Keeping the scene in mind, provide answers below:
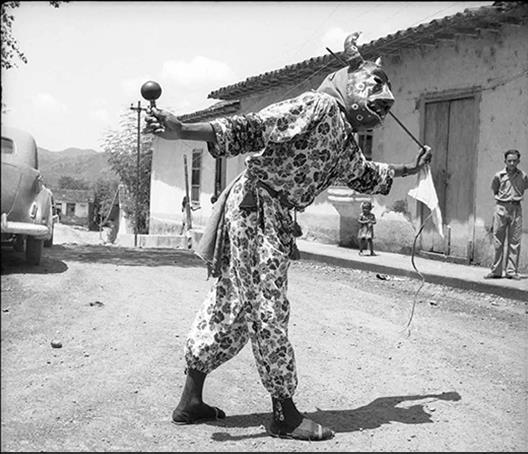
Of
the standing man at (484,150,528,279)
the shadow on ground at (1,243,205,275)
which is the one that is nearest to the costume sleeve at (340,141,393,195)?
the shadow on ground at (1,243,205,275)

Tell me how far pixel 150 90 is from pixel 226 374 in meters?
1.72

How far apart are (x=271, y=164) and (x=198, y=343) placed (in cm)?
81

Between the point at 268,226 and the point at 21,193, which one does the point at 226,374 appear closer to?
the point at 268,226

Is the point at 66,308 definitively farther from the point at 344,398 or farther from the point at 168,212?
the point at 168,212

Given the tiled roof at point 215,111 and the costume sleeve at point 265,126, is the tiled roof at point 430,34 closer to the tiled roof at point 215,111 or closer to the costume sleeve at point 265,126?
the tiled roof at point 215,111

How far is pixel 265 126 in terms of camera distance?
2.43 m

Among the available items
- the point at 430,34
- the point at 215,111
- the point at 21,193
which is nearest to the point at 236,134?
the point at 21,193

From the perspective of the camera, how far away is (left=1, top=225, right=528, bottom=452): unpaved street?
8.46 feet

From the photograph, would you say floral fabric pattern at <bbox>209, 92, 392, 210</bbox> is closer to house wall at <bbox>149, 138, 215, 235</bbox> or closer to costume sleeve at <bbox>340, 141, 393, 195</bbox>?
costume sleeve at <bbox>340, 141, 393, 195</bbox>


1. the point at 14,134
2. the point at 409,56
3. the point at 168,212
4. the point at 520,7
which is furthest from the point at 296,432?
the point at 168,212

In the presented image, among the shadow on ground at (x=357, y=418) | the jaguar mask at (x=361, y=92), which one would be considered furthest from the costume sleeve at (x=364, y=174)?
the shadow on ground at (x=357, y=418)

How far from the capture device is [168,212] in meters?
20.0

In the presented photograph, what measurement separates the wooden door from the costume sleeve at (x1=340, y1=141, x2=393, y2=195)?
568cm

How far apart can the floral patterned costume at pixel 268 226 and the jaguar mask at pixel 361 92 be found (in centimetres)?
7
